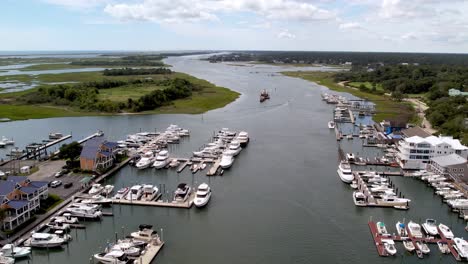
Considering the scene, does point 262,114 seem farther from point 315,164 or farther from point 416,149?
point 416,149

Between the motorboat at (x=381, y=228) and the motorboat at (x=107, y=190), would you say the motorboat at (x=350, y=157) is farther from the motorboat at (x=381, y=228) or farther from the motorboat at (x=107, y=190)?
the motorboat at (x=107, y=190)

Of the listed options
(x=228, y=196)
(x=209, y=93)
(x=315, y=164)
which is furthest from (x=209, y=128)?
(x=209, y=93)

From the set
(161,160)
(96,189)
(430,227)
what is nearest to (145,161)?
(161,160)

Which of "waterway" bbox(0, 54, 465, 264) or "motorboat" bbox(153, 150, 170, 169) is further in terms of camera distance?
"motorboat" bbox(153, 150, 170, 169)

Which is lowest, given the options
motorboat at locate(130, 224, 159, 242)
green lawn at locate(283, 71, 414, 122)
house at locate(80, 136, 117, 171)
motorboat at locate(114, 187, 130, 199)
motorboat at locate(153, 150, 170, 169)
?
motorboat at locate(130, 224, 159, 242)

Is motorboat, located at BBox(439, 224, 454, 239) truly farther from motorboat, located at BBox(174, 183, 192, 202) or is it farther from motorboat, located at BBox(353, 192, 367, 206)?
motorboat, located at BBox(174, 183, 192, 202)

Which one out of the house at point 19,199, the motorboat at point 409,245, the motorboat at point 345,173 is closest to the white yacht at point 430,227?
the motorboat at point 409,245

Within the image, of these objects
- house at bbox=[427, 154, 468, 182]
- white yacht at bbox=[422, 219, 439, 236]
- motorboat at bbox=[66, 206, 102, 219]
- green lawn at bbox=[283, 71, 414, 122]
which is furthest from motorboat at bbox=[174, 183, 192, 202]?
green lawn at bbox=[283, 71, 414, 122]
